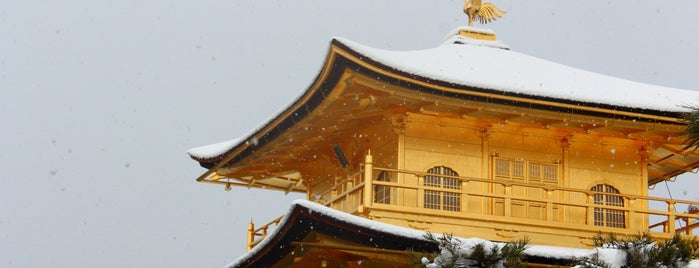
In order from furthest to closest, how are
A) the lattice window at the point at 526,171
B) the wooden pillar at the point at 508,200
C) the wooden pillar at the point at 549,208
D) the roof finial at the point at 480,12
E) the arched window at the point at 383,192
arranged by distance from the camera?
the roof finial at the point at 480,12
the lattice window at the point at 526,171
the arched window at the point at 383,192
the wooden pillar at the point at 549,208
the wooden pillar at the point at 508,200

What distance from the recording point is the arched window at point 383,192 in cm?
1977

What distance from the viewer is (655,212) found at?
18828 millimetres

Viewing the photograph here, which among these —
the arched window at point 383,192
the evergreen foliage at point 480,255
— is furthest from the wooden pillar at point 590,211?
the evergreen foliage at point 480,255

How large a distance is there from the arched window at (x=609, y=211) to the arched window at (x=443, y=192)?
2.60 meters

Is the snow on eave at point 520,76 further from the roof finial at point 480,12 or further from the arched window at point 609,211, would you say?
the arched window at point 609,211

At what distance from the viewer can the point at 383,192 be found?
2000cm

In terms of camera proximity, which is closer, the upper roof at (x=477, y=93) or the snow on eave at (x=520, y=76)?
the upper roof at (x=477, y=93)

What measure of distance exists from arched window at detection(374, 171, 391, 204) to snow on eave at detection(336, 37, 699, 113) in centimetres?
218

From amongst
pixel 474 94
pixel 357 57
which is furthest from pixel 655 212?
pixel 357 57

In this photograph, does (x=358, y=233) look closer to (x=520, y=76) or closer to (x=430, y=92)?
(x=430, y=92)

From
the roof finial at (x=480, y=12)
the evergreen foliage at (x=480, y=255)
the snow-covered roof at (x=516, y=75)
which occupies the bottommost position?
the evergreen foliage at (x=480, y=255)

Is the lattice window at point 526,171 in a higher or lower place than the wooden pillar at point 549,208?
Answer: higher

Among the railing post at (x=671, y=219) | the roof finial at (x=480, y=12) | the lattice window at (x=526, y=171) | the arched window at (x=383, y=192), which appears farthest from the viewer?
the roof finial at (x=480, y=12)

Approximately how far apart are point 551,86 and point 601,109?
1.12m
